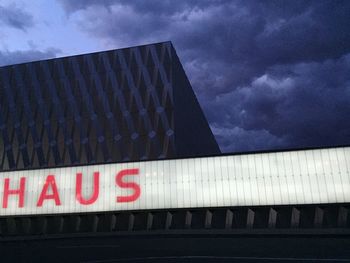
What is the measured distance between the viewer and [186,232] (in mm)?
25641

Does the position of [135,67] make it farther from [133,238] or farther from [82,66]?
[133,238]

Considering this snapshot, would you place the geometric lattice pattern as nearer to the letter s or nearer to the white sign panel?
the letter s

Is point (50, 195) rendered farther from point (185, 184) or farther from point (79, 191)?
point (185, 184)

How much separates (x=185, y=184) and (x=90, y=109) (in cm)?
2621

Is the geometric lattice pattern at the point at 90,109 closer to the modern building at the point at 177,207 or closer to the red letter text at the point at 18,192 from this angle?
the modern building at the point at 177,207

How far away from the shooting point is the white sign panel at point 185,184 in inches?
944

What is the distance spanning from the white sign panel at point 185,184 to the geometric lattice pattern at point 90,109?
1361 centimetres

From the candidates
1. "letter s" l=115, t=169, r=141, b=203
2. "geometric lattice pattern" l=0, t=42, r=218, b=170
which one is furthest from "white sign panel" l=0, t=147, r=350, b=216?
"geometric lattice pattern" l=0, t=42, r=218, b=170

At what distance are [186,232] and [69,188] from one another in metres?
11.7

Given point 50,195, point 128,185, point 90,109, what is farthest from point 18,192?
point 90,109

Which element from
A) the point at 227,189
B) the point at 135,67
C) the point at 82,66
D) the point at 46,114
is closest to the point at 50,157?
the point at 46,114

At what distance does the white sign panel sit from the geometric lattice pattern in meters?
13.6

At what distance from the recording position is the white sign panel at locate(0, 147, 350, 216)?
24.0m

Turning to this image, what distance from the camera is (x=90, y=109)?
47156mm
